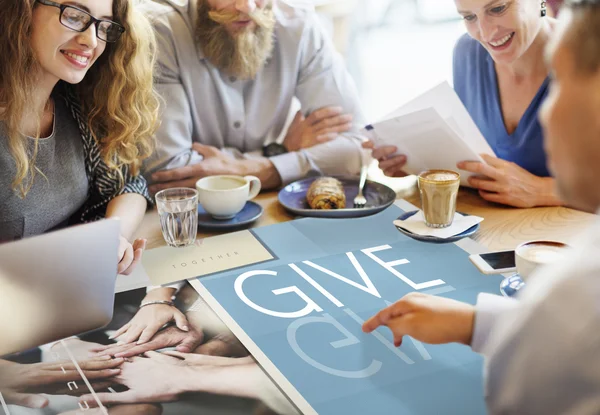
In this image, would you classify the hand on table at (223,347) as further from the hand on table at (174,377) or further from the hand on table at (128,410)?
the hand on table at (128,410)

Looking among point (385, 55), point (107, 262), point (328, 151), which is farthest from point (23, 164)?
point (385, 55)

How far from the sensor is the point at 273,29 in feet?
6.41

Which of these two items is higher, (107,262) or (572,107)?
(572,107)

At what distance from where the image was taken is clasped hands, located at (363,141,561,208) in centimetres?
155

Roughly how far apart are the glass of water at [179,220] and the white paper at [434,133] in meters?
0.54

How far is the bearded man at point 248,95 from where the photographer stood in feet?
5.75

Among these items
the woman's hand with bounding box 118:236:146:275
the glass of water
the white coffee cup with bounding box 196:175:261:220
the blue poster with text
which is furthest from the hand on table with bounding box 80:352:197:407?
the white coffee cup with bounding box 196:175:261:220

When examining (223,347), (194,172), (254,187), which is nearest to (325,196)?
(254,187)

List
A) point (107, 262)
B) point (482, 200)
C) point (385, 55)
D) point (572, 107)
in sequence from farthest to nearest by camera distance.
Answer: point (385, 55) < point (482, 200) < point (107, 262) < point (572, 107)

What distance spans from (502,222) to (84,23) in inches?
40.8

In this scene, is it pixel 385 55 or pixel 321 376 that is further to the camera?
pixel 385 55

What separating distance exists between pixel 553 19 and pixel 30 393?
1693mm

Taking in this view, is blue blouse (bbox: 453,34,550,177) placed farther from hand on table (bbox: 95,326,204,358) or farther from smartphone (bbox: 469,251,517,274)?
hand on table (bbox: 95,326,204,358)

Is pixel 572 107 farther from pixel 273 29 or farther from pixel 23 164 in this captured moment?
pixel 273 29
